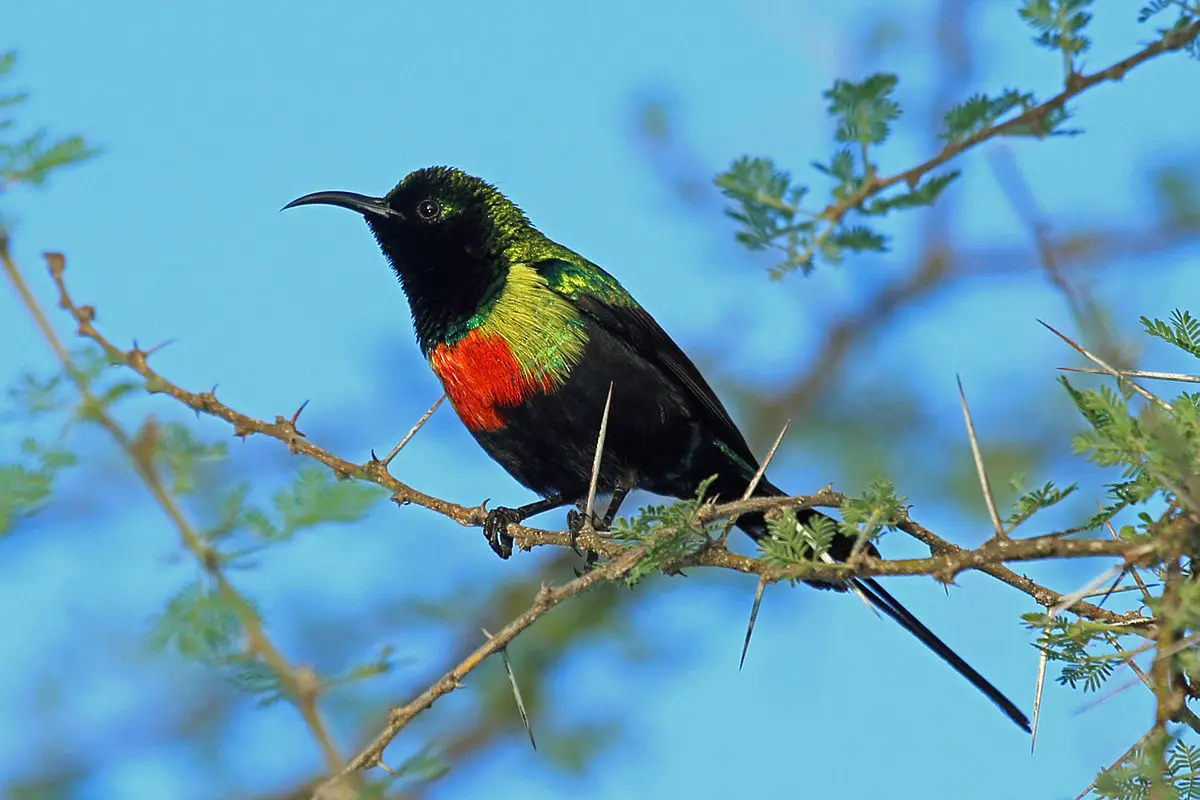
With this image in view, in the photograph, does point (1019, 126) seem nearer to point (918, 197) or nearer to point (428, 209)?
point (918, 197)

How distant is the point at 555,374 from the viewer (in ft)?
15.6

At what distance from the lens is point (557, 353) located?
4.79m

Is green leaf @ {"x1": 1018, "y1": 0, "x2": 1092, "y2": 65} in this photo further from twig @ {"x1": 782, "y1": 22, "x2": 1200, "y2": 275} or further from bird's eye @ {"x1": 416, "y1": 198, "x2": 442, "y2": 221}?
bird's eye @ {"x1": 416, "y1": 198, "x2": 442, "y2": 221}

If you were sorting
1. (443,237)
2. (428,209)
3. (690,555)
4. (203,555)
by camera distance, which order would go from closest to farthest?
(203,555) → (690,555) → (443,237) → (428,209)

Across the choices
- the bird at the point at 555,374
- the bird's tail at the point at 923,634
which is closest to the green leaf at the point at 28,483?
the bird's tail at the point at 923,634

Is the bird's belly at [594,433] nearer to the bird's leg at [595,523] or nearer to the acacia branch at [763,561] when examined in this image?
the bird's leg at [595,523]

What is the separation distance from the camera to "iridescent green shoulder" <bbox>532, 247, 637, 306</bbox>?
5082 mm

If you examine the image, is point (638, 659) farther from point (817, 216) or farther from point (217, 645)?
point (217, 645)

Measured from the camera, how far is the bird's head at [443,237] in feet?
16.5

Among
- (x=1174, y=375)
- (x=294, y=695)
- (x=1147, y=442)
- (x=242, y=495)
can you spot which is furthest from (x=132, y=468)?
(x=1174, y=375)

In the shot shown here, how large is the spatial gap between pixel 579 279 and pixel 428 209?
814 mm

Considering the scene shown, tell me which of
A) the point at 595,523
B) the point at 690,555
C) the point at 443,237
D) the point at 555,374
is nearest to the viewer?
the point at 690,555

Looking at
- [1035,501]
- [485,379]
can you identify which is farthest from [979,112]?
[485,379]

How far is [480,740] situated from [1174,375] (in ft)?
15.7
